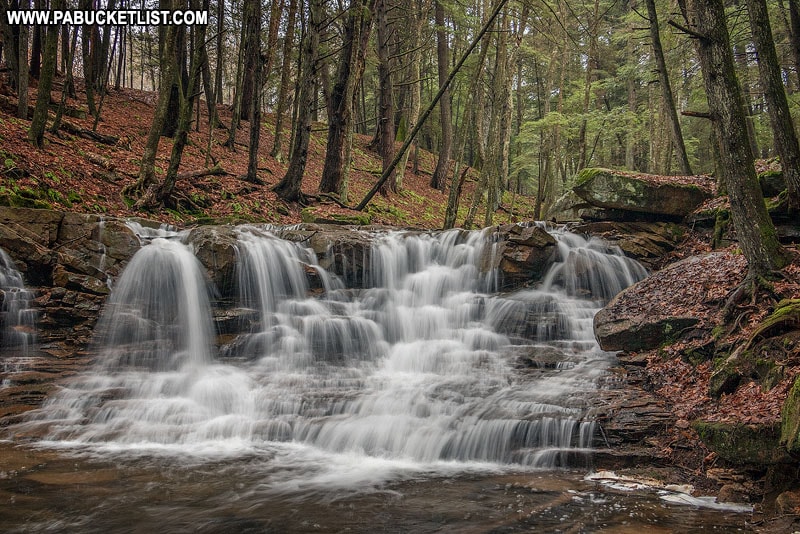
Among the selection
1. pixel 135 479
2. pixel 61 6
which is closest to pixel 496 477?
pixel 135 479

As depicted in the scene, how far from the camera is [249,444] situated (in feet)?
22.8

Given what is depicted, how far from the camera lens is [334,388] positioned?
27.8ft

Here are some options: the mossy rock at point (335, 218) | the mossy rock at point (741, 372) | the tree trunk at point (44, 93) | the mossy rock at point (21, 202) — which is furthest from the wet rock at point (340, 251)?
the mossy rock at point (741, 372)

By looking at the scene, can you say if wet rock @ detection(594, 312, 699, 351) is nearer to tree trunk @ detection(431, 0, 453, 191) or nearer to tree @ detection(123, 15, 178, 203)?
tree @ detection(123, 15, 178, 203)

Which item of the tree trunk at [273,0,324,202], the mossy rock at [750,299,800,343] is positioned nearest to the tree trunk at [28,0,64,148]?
the tree trunk at [273,0,324,202]

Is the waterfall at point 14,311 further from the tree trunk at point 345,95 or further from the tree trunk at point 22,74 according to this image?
the tree trunk at point 345,95

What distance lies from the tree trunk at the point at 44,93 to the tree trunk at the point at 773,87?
45.6ft

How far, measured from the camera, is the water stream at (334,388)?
5250 mm

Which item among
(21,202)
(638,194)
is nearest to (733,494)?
(638,194)

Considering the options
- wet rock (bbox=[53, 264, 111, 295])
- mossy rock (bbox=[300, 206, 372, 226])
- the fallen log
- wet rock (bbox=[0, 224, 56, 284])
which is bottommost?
wet rock (bbox=[53, 264, 111, 295])

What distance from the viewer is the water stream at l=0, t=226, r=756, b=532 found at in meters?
5.25

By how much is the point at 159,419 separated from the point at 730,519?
6837mm

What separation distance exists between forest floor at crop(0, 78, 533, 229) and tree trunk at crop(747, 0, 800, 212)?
33.4 feet

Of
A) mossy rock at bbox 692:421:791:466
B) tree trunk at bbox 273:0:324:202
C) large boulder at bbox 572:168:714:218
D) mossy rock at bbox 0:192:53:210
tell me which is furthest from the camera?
tree trunk at bbox 273:0:324:202
